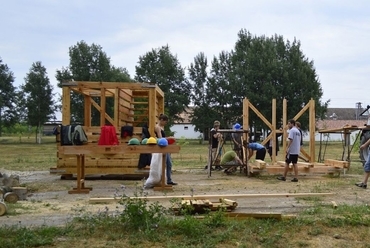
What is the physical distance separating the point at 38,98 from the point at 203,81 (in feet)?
64.0

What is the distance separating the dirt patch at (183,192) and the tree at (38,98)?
43.3m

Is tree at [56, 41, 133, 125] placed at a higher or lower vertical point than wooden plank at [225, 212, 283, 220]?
higher

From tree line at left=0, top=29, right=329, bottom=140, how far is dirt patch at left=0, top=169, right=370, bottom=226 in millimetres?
31499

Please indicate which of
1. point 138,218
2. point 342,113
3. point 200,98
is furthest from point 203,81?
point 138,218

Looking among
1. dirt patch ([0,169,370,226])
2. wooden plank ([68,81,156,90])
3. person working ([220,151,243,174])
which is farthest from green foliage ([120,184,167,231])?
person working ([220,151,243,174])

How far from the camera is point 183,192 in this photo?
32.7 ft

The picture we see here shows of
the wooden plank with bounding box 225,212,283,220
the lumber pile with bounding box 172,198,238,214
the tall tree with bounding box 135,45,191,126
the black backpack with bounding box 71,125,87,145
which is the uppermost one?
the tall tree with bounding box 135,45,191,126

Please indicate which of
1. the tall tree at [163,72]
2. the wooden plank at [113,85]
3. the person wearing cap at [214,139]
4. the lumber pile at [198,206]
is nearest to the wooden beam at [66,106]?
the wooden plank at [113,85]

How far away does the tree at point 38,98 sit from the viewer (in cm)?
5581

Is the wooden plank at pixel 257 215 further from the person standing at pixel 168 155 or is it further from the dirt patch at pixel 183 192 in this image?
the person standing at pixel 168 155

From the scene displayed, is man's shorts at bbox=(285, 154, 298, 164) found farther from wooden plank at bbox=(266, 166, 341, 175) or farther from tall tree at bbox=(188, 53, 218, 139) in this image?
tall tree at bbox=(188, 53, 218, 139)

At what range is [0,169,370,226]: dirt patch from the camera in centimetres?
731

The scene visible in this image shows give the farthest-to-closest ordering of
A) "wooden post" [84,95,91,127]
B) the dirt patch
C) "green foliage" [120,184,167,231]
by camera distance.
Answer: "wooden post" [84,95,91,127]
the dirt patch
"green foliage" [120,184,167,231]

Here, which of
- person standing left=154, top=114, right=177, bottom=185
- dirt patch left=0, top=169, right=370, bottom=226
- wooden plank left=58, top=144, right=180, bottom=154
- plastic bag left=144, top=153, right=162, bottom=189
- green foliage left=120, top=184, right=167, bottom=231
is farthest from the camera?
person standing left=154, top=114, right=177, bottom=185
